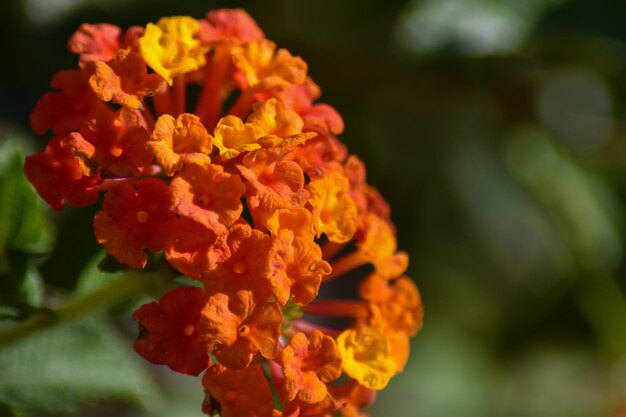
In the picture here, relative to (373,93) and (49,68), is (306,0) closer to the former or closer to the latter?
(373,93)

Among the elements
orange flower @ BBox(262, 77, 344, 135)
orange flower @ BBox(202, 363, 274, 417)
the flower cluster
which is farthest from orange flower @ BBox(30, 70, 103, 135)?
orange flower @ BBox(202, 363, 274, 417)

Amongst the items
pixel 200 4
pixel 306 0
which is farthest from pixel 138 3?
pixel 306 0

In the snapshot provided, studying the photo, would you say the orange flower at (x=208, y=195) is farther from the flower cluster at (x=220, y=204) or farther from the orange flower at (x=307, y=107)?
the orange flower at (x=307, y=107)

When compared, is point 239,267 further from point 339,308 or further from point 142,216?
point 339,308

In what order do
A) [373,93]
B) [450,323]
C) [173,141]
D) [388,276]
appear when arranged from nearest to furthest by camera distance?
[173,141], [388,276], [373,93], [450,323]

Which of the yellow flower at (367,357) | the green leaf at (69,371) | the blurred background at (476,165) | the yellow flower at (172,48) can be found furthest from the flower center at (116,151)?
the blurred background at (476,165)

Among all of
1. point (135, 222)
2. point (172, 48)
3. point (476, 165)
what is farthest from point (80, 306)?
point (476, 165)
